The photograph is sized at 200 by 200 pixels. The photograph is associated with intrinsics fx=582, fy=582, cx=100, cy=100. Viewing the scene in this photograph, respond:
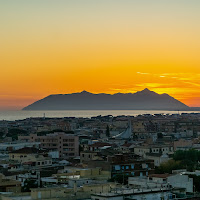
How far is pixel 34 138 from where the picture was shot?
7256 centimetres

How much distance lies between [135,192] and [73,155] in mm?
42743

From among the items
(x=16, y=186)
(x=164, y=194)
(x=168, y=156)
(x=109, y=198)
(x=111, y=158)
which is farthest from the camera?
(x=168, y=156)

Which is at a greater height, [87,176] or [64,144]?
[64,144]

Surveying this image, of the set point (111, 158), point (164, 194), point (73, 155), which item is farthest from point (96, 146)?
point (164, 194)

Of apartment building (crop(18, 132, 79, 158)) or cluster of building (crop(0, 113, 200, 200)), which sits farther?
apartment building (crop(18, 132, 79, 158))

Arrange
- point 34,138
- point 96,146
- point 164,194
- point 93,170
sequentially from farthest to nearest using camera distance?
point 34,138, point 96,146, point 93,170, point 164,194

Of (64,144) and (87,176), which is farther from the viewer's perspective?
(64,144)

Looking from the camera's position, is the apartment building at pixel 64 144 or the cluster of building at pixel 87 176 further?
the apartment building at pixel 64 144

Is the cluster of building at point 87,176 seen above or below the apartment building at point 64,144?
below

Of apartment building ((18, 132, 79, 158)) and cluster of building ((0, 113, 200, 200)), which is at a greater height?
apartment building ((18, 132, 79, 158))

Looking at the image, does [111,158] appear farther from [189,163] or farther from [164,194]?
[164,194]

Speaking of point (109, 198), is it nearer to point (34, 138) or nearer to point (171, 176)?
point (171, 176)

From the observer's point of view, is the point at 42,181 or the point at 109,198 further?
the point at 42,181

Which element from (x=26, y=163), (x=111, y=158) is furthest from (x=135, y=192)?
(x=26, y=163)
